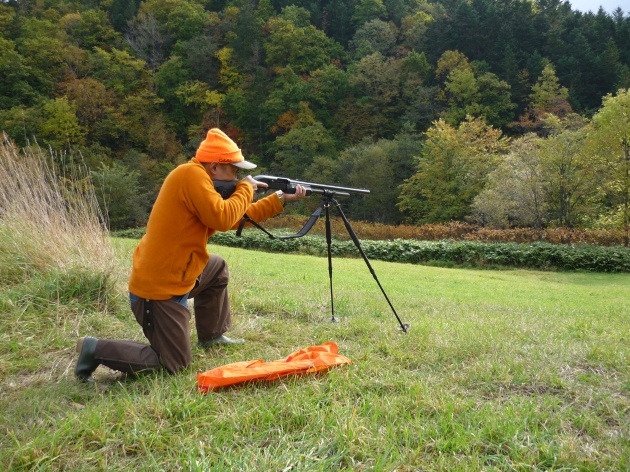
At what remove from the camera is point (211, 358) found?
346 centimetres

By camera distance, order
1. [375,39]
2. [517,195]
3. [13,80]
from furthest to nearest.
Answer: [375,39]
[13,80]
[517,195]

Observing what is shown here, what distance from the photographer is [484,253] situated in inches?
651

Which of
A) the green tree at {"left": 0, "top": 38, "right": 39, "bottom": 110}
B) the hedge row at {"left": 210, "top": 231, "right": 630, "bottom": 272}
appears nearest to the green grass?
the hedge row at {"left": 210, "top": 231, "right": 630, "bottom": 272}

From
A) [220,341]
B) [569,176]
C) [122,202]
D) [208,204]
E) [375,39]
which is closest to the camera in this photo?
[208,204]

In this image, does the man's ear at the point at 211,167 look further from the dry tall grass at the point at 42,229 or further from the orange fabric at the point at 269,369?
the dry tall grass at the point at 42,229

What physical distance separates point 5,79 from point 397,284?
40918 mm

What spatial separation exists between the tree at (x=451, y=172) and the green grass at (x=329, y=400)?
24.5 m

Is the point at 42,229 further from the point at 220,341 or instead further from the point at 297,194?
the point at 297,194

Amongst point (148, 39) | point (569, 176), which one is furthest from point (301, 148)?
point (148, 39)

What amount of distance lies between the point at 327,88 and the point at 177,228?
143 feet

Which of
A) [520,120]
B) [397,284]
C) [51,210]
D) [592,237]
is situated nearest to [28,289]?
[51,210]

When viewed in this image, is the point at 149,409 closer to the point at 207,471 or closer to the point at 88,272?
the point at 207,471

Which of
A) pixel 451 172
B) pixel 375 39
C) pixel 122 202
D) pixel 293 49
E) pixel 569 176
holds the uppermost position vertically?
pixel 375 39

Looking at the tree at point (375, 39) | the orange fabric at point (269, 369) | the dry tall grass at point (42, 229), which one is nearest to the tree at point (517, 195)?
the dry tall grass at point (42, 229)
